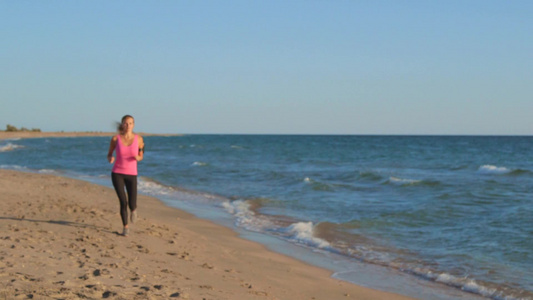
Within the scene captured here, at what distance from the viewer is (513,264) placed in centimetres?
802

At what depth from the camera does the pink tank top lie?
6.96 m

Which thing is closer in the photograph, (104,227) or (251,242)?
(104,227)

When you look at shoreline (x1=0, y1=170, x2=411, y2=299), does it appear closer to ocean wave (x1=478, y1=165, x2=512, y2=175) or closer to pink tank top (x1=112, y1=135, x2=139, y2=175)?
pink tank top (x1=112, y1=135, x2=139, y2=175)

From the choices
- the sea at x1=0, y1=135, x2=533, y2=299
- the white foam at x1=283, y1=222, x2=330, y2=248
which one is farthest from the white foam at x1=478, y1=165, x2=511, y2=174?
the white foam at x1=283, y1=222, x2=330, y2=248

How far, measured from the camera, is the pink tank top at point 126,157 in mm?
6957

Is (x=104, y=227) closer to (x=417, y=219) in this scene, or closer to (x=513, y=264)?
(x=513, y=264)

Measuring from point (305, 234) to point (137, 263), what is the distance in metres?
4.61

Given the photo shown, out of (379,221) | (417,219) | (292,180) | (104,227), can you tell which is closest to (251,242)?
(104,227)

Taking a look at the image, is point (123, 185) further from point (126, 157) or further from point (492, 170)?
point (492, 170)

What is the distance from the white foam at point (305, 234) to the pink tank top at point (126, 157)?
12.4 feet

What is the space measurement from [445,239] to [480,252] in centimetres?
107

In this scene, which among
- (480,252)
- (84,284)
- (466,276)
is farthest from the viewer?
(480,252)

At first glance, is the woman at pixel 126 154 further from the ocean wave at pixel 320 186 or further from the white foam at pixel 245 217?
the ocean wave at pixel 320 186

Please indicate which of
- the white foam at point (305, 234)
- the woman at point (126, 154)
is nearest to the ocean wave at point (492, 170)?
the white foam at point (305, 234)
